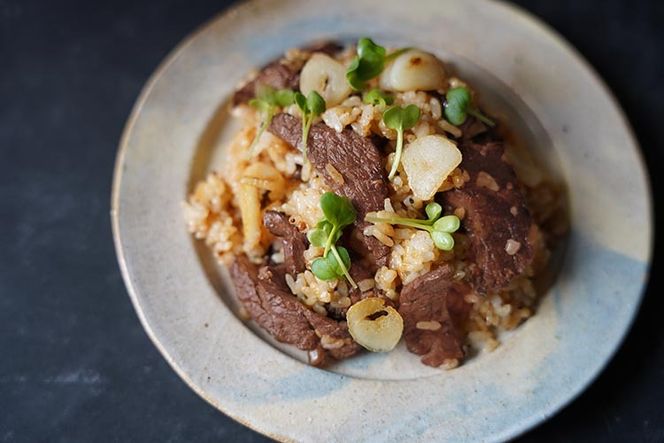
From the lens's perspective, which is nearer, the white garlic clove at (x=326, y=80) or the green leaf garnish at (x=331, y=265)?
the green leaf garnish at (x=331, y=265)

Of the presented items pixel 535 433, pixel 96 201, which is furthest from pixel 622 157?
pixel 96 201

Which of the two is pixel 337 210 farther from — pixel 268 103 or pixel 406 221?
pixel 268 103

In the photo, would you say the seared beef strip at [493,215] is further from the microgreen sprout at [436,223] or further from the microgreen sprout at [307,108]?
the microgreen sprout at [307,108]

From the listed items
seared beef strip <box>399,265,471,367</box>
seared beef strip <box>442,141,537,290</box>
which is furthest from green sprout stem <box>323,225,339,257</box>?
seared beef strip <box>442,141,537,290</box>

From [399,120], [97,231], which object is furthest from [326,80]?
[97,231]

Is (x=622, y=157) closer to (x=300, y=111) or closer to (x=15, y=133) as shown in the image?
(x=300, y=111)

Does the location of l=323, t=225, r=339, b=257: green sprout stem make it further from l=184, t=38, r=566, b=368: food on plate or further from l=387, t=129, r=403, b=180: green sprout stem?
l=387, t=129, r=403, b=180: green sprout stem

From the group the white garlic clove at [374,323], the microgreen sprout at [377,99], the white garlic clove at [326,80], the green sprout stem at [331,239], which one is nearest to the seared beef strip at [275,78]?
the white garlic clove at [326,80]
